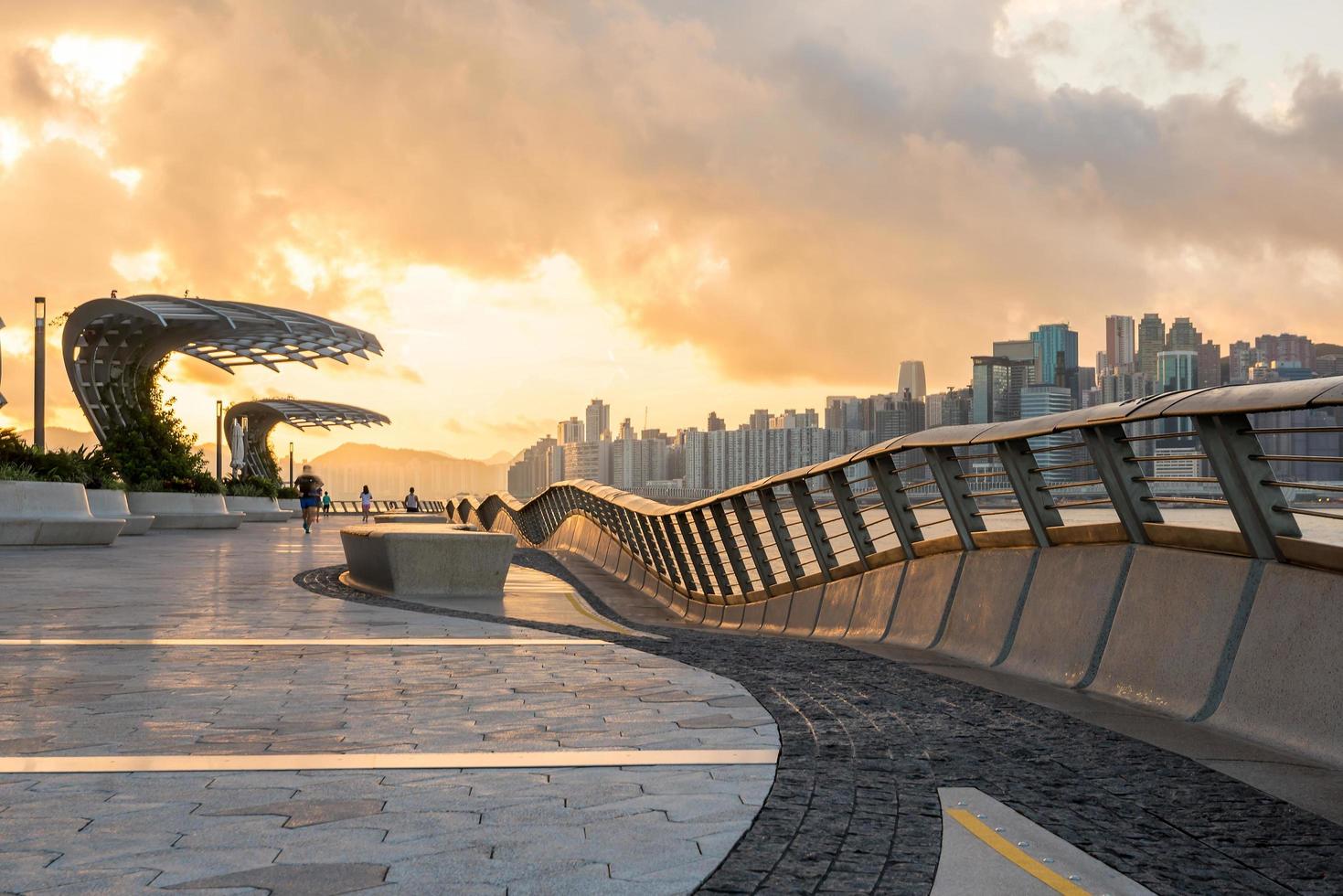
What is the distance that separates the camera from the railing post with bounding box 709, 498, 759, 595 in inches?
600

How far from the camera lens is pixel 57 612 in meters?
10.8

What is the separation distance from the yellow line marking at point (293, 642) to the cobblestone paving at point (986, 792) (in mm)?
2760

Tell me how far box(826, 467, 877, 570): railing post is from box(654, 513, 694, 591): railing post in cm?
720

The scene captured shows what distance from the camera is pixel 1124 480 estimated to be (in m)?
6.80

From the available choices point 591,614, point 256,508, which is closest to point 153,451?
point 256,508

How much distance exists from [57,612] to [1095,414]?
8.88 meters

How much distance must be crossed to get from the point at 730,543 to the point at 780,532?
261cm

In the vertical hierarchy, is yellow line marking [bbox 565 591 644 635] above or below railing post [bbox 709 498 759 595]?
below

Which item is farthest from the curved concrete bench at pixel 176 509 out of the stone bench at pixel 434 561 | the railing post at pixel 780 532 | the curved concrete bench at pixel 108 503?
the railing post at pixel 780 532

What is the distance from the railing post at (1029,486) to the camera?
7.81 metres

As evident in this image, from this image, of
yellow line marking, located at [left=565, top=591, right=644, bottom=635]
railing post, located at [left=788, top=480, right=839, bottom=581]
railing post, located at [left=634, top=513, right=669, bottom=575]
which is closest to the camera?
yellow line marking, located at [left=565, top=591, right=644, bottom=635]

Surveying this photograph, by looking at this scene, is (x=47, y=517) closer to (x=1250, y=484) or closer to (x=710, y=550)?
(x=710, y=550)

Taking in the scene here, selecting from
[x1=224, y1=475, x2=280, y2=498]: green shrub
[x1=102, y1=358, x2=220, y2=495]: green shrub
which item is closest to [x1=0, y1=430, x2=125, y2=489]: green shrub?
[x1=102, y1=358, x2=220, y2=495]: green shrub

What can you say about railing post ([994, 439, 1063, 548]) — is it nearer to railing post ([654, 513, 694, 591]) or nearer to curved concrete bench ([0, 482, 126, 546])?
railing post ([654, 513, 694, 591])
